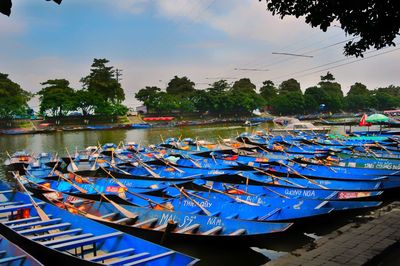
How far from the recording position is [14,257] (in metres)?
6.39

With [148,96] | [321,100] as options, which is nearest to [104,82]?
[148,96]

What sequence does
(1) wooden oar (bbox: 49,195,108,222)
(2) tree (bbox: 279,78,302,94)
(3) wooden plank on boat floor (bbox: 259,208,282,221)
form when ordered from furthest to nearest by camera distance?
(2) tree (bbox: 279,78,302,94), (1) wooden oar (bbox: 49,195,108,222), (3) wooden plank on boat floor (bbox: 259,208,282,221)

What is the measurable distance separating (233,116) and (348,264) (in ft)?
285

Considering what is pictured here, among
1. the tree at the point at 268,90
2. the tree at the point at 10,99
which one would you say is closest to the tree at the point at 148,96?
the tree at the point at 10,99

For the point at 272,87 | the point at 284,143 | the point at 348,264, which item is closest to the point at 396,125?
the point at 284,143

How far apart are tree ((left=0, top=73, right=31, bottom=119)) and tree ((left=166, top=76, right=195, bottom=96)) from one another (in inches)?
1500

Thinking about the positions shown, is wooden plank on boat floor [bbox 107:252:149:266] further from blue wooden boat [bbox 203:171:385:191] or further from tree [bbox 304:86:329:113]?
tree [bbox 304:86:329:113]

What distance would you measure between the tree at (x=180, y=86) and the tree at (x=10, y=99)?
3809 centimetres

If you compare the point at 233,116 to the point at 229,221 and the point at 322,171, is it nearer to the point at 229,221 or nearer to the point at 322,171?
the point at 322,171

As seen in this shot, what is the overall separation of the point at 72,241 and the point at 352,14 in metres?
6.46

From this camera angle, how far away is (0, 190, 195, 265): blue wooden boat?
652 cm

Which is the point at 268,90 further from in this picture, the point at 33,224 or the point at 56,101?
the point at 33,224

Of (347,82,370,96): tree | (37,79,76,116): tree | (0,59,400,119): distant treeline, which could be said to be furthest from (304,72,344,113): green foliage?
(37,79,76,116): tree

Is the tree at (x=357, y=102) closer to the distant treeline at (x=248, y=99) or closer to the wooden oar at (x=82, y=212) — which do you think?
the distant treeline at (x=248, y=99)
